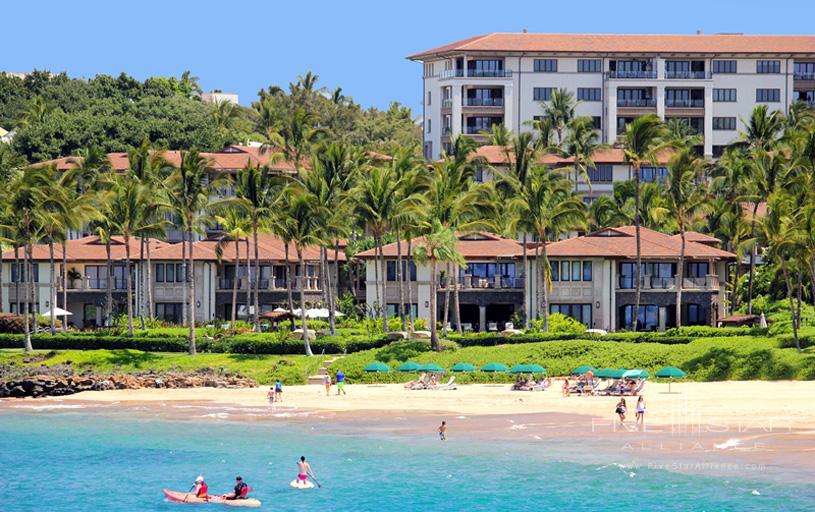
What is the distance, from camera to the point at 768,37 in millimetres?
152125

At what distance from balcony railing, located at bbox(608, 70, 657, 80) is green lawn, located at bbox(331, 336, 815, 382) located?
7321cm

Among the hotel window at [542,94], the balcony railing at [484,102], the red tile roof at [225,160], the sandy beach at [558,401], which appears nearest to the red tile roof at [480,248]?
the sandy beach at [558,401]

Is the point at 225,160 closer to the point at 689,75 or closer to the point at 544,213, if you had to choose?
the point at 689,75

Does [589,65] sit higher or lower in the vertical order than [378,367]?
higher

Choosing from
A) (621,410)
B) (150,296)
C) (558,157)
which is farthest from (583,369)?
(558,157)

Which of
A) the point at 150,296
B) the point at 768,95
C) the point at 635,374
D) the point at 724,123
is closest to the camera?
the point at 635,374

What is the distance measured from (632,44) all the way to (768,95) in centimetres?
1491

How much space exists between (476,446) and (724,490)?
11.8 meters

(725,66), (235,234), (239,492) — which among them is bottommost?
(239,492)

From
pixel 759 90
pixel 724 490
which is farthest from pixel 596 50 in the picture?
pixel 724 490

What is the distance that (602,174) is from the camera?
439 ft

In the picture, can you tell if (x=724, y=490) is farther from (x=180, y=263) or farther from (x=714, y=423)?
(x=180, y=263)

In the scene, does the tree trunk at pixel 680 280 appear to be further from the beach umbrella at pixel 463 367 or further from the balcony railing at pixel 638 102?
the balcony railing at pixel 638 102

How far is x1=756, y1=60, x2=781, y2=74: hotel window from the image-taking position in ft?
487
